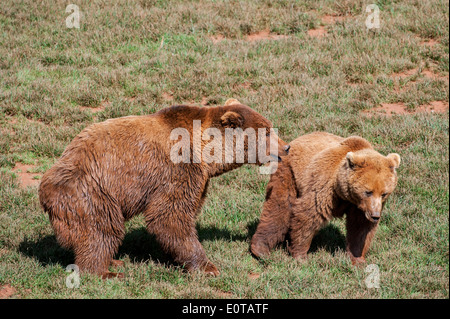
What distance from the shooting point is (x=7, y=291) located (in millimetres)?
6266

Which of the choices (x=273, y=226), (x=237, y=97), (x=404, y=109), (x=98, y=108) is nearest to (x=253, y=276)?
(x=273, y=226)

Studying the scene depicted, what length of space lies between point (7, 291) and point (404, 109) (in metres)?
7.54

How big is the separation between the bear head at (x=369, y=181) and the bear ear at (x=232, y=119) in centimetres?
130

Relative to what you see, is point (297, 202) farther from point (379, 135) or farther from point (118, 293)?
point (379, 135)

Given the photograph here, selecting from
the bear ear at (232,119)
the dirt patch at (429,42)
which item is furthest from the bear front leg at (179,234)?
the dirt patch at (429,42)

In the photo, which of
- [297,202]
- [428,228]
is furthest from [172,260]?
[428,228]

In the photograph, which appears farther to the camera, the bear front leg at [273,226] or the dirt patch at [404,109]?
the dirt patch at [404,109]

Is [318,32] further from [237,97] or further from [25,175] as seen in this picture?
[25,175]

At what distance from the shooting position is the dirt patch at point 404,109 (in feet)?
33.7

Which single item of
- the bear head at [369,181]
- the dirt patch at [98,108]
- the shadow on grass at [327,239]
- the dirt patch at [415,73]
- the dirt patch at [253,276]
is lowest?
the dirt patch at [253,276]

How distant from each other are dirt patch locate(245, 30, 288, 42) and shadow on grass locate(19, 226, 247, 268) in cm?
640

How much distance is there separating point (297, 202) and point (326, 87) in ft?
15.2

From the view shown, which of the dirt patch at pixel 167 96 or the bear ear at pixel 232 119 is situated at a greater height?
the dirt patch at pixel 167 96

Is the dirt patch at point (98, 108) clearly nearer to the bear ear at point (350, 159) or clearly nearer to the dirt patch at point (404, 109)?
the dirt patch at point (404, 109)
